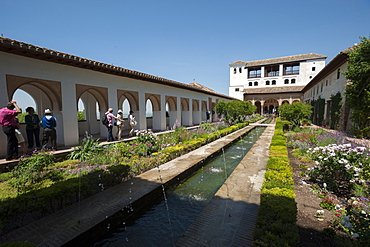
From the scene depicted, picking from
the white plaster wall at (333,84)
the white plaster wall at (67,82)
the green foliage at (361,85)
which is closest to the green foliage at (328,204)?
the green foliage at (361,85)

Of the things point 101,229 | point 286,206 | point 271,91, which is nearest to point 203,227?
point 286,206

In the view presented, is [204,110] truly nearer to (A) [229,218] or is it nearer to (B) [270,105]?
(A) [229,218]

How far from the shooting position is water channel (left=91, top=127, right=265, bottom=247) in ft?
9.39

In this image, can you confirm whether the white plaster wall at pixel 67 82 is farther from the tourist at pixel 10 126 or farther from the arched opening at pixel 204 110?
the arched opening at pixel 204 110

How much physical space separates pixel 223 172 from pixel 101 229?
4083 millimetres

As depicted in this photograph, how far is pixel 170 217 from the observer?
3498 mm

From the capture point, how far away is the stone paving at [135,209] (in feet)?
8.14

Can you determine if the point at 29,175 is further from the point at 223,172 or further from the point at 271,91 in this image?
the point at 271,91

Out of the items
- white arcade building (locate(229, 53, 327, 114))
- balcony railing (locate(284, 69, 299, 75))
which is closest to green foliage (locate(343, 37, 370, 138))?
white arcade building (locate(229, 53, 327, 114))

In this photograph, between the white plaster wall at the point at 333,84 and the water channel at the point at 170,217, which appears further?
the white plaster wall at the point at 333,84

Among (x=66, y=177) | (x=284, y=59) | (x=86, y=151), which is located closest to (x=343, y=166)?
(x=66, y=177)

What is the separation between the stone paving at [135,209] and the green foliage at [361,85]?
8.48m

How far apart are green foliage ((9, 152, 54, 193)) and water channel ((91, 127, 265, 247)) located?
2439 millimetres

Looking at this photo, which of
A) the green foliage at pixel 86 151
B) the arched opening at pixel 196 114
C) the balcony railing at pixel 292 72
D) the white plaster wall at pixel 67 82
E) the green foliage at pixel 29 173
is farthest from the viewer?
the balcony railing at pixel 292 72
